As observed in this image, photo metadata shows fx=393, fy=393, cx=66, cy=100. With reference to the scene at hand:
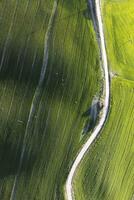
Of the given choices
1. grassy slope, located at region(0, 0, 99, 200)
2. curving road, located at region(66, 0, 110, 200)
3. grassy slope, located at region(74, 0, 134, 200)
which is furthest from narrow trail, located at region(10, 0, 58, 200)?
grassy slope, located at region(74, 0, 134, 200)

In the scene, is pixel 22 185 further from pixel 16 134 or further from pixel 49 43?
pixel 49 43

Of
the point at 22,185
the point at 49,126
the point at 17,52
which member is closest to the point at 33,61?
the point at 17,52

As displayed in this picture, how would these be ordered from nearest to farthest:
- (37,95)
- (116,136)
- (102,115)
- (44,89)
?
(37,95), (44,89), (102,115), (116,136)

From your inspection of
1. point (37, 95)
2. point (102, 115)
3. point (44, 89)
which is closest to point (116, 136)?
point (102, 115)

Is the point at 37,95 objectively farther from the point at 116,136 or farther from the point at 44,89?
the point at 116,136

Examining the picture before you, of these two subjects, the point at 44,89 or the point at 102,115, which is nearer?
the point at 44,89

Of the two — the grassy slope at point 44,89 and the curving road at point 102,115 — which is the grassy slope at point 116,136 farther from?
the grassy slope at point 44,89

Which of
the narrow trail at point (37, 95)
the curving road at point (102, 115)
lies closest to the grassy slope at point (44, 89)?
the narrow trail at point (37, 95)
